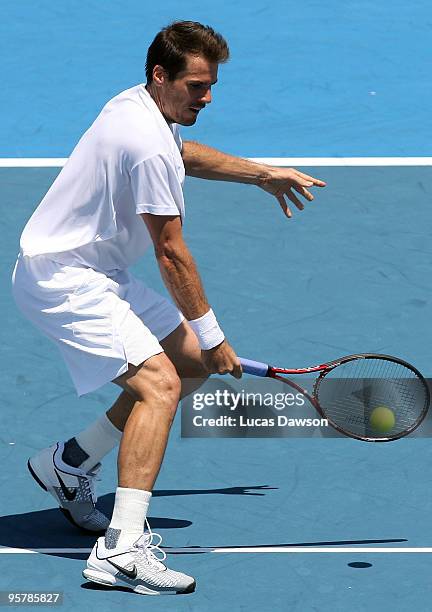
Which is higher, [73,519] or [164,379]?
[164,379]

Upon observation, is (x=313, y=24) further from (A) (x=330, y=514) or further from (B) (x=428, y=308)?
(A) (x=330, y=514)

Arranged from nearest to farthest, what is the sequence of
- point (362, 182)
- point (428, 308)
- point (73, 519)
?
point (73, 519) < point (428, 308) < point (362, 182)

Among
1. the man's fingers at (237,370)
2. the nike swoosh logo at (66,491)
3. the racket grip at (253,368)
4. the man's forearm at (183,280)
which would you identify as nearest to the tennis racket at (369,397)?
the racket grip at (253,368)

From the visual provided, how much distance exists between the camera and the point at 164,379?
6.81 m

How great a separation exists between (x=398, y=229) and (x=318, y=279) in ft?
2.78

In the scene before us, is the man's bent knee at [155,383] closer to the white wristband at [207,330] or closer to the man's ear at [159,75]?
the white wristband at [207,330]

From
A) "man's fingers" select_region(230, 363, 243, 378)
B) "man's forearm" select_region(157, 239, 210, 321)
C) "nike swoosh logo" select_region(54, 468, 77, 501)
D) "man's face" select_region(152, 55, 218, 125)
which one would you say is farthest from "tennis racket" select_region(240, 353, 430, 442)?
"man's face" select_region(152, 55, 218, 125)

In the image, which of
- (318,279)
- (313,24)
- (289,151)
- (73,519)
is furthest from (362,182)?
(73,519)

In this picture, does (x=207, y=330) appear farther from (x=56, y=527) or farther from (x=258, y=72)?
(x=258, y=72)

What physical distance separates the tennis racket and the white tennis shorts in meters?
0.65

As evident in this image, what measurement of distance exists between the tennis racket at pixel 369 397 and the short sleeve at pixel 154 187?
0.95 metres

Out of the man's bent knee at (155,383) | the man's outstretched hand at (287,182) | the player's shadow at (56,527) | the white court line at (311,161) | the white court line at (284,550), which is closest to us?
the man's bent knee at (155,383)

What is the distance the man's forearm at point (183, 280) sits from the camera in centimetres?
671

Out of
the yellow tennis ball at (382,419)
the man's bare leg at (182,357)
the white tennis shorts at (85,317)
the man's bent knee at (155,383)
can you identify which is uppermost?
the white tennis shorts at (85,317)
